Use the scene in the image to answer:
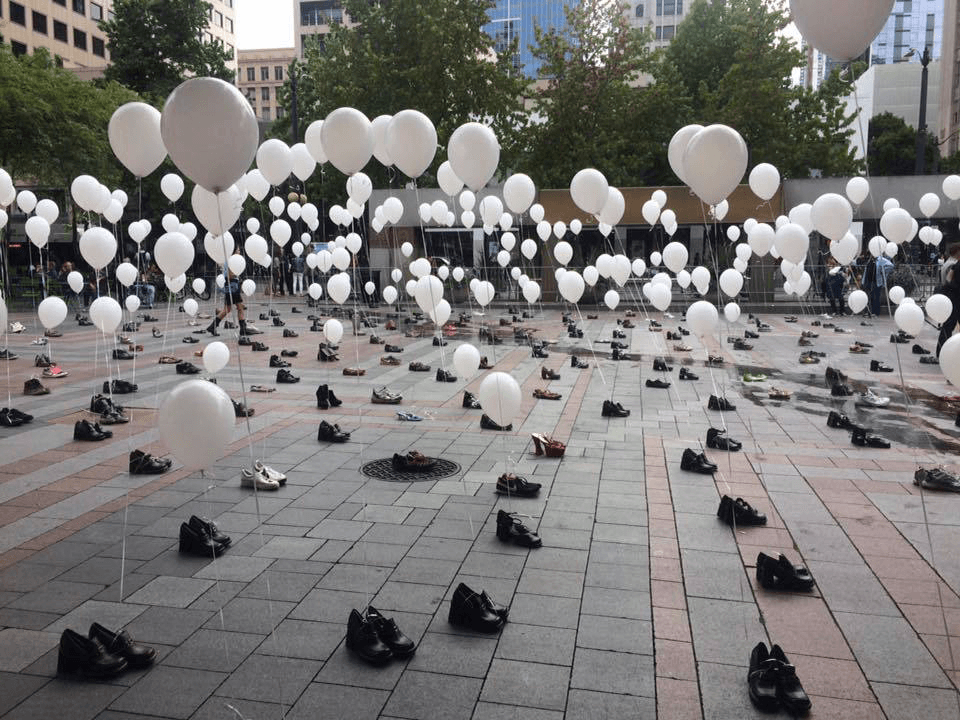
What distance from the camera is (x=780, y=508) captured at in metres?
6.29

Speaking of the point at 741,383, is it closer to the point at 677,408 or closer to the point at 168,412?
the point at 677,408

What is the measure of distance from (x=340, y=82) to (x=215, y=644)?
32213 millimetres

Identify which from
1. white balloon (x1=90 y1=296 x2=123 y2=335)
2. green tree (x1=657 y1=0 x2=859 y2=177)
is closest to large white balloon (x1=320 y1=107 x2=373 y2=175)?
white balloon (x1=90 y1=296 x2=123 y2=335)

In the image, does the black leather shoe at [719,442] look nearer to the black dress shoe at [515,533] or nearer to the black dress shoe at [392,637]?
the black dress shoe at [515,533]

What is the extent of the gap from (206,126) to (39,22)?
6590cm

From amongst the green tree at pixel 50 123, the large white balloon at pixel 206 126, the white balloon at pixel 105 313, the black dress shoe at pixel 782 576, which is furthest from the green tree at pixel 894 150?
the large white balloon at pixel 206 126

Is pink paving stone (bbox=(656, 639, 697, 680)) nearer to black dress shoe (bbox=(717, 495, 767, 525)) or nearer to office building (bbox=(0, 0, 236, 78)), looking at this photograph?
black dress shoe (bbox=(717, 495, 767, 525))

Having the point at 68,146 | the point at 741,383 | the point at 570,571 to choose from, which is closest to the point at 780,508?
the point at 570,571

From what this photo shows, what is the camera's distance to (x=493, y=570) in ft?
16.8

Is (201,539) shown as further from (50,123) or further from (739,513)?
(50,123)

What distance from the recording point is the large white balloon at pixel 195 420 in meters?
4.25

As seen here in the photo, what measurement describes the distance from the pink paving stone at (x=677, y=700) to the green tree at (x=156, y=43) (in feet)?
130

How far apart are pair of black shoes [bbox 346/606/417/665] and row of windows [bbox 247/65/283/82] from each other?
112612 millimetres

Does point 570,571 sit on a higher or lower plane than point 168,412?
lower
